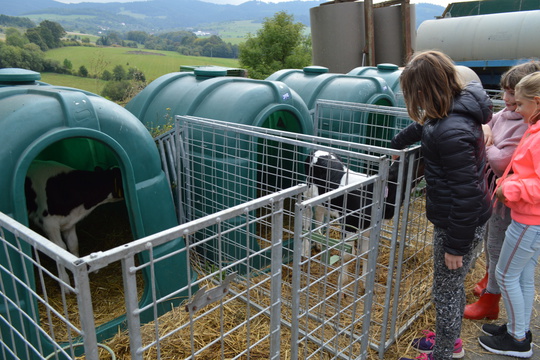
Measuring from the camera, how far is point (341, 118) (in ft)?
16.8

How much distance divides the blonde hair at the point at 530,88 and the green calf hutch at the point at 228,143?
1479 millimetres

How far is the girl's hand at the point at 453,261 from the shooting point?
2.16 metres

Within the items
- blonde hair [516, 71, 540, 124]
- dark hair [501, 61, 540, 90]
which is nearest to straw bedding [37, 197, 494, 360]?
blonde hair [516, 71, 540, 124]

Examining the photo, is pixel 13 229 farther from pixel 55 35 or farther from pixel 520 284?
pixel 55 35

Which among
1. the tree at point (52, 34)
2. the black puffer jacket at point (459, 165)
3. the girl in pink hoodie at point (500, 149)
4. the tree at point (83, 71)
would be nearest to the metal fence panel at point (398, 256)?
the black puffer jacket at point (459, 165)

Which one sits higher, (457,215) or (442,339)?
(457,215)

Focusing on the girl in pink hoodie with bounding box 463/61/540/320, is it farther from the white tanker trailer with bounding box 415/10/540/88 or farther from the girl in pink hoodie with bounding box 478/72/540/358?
the white tanker trailer with bounding box 415/10/540/88

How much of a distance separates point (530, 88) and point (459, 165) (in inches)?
31.8

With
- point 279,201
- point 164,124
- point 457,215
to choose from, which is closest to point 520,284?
point 457,215

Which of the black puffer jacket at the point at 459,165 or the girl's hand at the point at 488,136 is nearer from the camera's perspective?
the black puffer jacket at the point at 459,165

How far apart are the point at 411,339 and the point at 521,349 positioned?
720 millimetres

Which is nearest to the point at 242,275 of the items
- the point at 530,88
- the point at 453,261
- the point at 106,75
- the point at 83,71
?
the point at 453,261

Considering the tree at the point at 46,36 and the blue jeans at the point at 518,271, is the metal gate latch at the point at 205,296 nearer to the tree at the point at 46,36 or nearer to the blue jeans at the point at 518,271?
the blue jeans at the point at 518,271

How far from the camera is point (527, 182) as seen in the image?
2.29 meters
